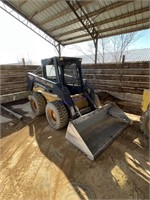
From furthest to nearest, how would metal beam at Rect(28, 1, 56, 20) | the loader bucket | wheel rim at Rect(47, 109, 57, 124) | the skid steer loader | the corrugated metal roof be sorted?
the corrugated metal roof, metal beam at Rect(28, 1, 56, 20), wheel rim at Rect(47, 109, 57, 124), the skid steer loader, the loader bucket

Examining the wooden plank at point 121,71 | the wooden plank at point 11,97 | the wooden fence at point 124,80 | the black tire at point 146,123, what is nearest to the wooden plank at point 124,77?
the wooden fence at point 124,80

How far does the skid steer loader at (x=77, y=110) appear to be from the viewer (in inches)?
121

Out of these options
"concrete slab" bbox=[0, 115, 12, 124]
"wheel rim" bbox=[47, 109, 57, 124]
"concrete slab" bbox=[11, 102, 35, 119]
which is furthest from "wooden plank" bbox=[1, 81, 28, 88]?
"wheel rim" bbox=[47, 109, 57, 124]

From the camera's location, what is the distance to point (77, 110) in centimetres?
366

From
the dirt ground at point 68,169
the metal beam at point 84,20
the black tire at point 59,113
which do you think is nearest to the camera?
the dirt ground at point 68,169

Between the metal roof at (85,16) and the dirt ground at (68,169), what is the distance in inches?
222

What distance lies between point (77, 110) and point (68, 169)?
152 cm

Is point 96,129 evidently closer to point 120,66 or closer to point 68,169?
point 68,169

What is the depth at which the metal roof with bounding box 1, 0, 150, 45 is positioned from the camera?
20.2ft

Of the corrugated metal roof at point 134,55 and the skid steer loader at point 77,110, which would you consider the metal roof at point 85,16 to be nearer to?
the skid steer loader at point 77,110

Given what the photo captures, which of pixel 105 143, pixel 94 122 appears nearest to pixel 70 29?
pixel 94 122

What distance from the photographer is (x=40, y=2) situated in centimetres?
695

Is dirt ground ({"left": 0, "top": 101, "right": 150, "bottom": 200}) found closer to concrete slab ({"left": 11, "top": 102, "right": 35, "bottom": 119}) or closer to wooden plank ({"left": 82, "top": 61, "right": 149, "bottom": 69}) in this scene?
concrete slab ({"left": 11, "top": 102, "right": 35, "bottom": 119})

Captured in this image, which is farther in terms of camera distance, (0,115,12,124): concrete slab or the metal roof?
the metal roof
